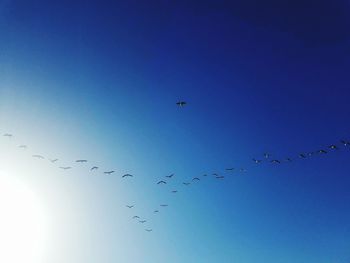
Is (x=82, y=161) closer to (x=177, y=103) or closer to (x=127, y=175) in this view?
(x=127, y=175)

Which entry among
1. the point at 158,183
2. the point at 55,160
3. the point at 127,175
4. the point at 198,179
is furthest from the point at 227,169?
the point at 55,160

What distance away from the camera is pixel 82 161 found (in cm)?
3341

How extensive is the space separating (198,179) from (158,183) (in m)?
3.84

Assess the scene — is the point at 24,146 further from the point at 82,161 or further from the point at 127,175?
the point at 127,175

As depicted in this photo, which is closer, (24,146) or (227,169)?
(24,146)

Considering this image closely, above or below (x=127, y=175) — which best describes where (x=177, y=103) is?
above

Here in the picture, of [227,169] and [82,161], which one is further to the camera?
[227,169]

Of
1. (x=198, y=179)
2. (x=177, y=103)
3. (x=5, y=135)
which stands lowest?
(x=198, y=179)

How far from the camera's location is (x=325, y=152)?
33875 millimetres

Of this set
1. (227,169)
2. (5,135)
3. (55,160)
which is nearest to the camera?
(5,135)

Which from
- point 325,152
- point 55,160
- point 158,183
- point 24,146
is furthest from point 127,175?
point 325,152

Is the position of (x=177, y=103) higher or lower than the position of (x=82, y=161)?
higher

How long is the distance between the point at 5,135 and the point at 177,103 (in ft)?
46.1

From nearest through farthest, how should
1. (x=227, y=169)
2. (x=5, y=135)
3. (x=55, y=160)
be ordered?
(x=5, y=135), (x=55, y=160), (x=227, y=169)
